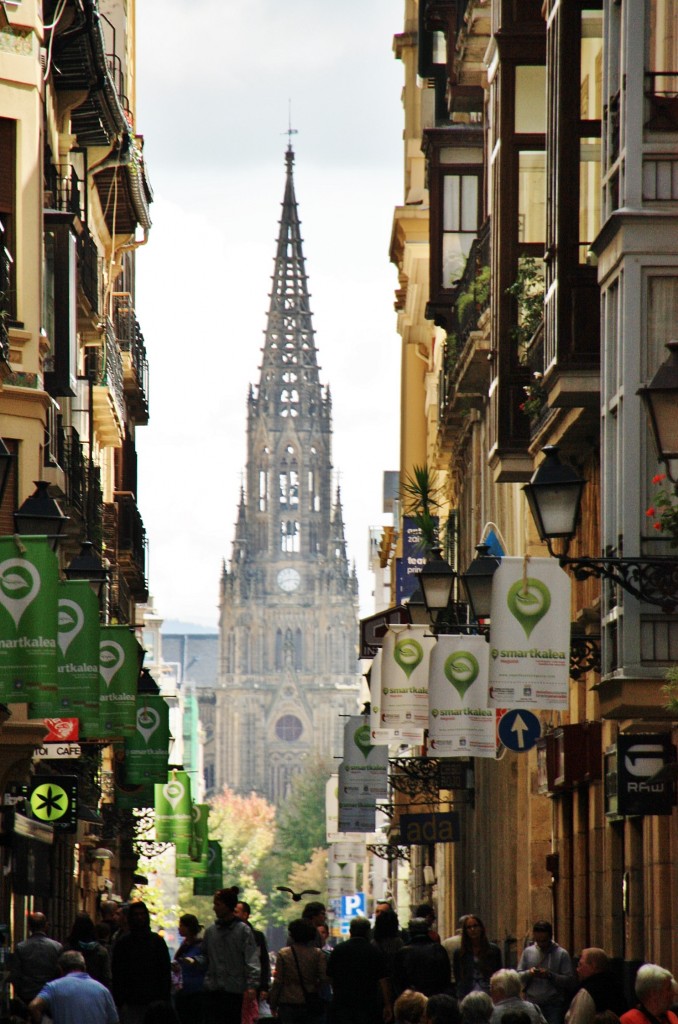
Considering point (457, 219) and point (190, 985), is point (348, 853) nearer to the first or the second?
point (457, 219)

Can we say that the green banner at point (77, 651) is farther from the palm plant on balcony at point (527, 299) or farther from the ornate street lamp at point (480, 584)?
the palm plant on balcony at point (527, 299)

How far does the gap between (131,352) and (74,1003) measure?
→ 3781 centimetres

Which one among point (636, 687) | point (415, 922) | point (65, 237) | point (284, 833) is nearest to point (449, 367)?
point (65, 237)

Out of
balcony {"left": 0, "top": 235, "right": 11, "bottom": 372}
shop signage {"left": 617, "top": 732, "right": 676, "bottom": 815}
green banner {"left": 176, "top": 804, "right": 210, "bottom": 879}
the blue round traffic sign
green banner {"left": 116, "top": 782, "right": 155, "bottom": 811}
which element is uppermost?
balcony {"left": 0, "top": 235, "right": 11, "bottom": 372}

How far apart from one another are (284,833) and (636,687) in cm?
16247

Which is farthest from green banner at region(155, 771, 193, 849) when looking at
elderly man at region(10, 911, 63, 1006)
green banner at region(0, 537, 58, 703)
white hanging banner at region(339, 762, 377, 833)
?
green banner at region(0, 537, 58, 703)

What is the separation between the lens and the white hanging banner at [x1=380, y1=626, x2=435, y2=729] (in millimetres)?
25781

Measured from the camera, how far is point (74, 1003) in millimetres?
15102

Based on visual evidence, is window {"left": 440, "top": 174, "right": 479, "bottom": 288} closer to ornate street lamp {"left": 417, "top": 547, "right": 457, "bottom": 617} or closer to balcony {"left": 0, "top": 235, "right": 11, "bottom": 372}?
ornate street lamp {"left": 417, "top": 547, "right": 457, "bottom": 617}

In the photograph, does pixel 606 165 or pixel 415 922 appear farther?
pixel 415 922

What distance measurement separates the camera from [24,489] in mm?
25219

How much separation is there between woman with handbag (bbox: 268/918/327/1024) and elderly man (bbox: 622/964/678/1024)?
297 inches

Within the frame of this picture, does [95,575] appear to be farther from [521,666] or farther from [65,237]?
[521,666]

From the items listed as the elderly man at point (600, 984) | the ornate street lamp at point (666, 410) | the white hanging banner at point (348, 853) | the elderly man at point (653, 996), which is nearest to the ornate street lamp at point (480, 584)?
the elderly man at point (600, 984)
